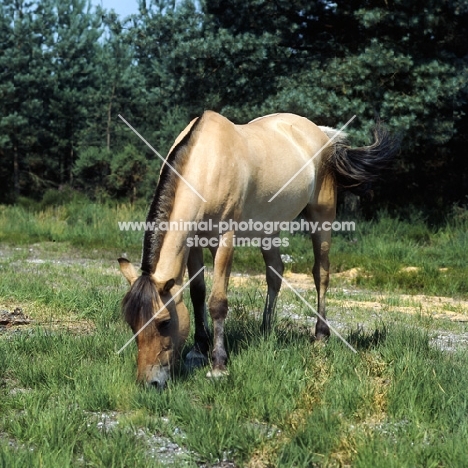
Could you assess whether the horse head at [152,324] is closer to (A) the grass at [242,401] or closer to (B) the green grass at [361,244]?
(A) the grass at [242,401]

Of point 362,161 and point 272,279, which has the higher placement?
point 362,161

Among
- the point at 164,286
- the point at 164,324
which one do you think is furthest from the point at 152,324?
the point at 164,286

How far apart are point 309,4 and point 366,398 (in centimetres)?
1093

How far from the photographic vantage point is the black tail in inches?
281

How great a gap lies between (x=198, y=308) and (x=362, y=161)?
2637 mm

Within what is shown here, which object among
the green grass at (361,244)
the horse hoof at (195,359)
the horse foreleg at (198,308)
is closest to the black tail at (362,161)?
the horse foreleg at (198,308)

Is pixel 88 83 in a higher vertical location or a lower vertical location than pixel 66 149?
higher

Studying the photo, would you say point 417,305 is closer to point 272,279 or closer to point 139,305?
point 272,279

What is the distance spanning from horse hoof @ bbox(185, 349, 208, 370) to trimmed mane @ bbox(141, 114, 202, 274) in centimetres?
107

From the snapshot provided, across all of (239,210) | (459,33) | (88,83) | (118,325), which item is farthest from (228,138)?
(88,83)

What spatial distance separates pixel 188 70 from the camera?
14367 mm

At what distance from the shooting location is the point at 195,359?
5527mm

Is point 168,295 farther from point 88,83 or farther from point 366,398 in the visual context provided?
point 88,83

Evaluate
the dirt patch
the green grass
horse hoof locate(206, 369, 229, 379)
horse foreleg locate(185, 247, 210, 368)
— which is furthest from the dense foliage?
horse hoof locate(206, 369, 229, 379)
